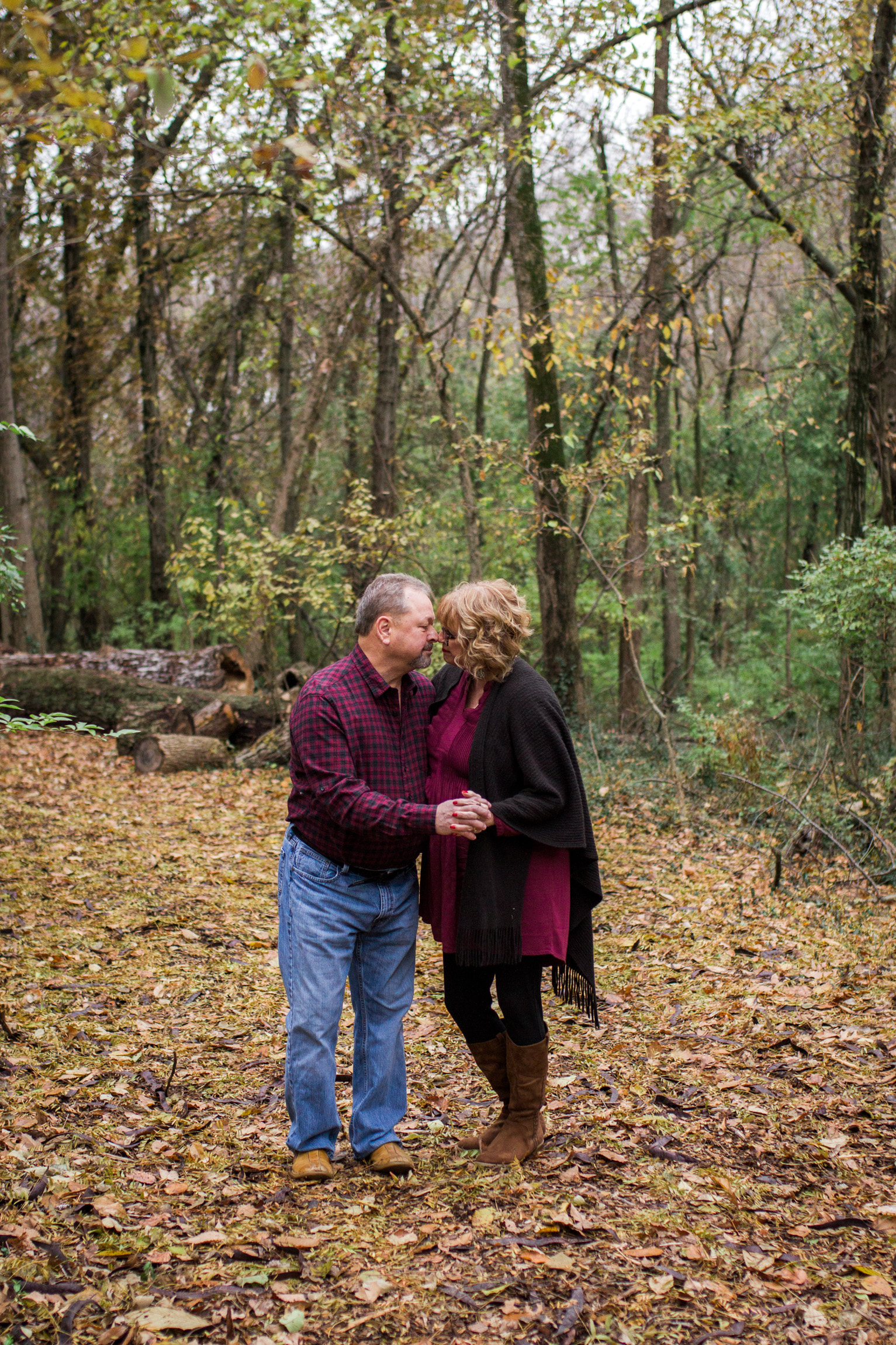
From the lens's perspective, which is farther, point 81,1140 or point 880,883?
point 880,883

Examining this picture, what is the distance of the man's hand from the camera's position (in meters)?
3.04

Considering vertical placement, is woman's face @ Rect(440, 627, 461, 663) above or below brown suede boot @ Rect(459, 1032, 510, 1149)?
above

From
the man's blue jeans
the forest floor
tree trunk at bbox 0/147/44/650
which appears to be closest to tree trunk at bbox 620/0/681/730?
the forest floor

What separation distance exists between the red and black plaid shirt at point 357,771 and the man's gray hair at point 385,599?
111 mm

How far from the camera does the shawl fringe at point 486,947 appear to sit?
125 inches

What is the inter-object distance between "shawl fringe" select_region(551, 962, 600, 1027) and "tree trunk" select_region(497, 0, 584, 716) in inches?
276

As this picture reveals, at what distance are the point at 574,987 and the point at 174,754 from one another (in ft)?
25.4

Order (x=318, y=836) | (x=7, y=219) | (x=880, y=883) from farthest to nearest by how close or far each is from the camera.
A: (x=7, y=219) → (x=880, y=883) → (x=318, y=836)

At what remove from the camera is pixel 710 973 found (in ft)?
18.3

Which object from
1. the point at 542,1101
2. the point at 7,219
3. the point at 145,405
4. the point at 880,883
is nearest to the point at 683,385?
the point at 145,405

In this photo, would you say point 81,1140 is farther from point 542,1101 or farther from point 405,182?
point 405,182

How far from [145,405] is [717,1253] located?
17946 mm

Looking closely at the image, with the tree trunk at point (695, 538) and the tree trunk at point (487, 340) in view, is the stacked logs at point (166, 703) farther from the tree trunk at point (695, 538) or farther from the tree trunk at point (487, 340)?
the tree trunk at point (695, 538)

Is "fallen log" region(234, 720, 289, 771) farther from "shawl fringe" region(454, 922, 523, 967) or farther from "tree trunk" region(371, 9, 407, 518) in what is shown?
"shawl fringe" region(454, 922, 523, 967)
